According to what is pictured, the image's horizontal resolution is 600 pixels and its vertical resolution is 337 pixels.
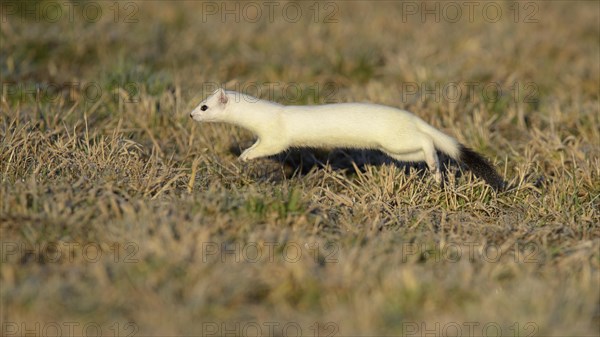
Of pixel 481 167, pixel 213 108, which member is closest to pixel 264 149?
pixel 213 108

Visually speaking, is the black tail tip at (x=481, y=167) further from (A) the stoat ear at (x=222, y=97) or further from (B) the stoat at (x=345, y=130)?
(A) the stoat ear at (x=222, y=97)

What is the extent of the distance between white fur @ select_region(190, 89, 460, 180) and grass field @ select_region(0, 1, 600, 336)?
219 millimetres

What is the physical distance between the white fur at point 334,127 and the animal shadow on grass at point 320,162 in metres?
0.52

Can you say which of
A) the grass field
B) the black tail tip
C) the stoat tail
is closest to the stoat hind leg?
the grass field

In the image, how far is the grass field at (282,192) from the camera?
10.5 ft

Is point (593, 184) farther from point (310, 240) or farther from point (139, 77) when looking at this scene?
point (139, 77)

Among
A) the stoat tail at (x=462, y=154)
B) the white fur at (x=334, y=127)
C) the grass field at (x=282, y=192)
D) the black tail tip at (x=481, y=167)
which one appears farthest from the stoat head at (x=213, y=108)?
the black tail tip at (x=481, y=167)

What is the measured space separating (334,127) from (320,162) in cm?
82

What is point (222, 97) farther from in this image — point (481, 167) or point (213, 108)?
point (481, 167)

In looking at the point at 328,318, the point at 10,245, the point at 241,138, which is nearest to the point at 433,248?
the point at 328,318

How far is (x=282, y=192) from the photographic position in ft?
13.8

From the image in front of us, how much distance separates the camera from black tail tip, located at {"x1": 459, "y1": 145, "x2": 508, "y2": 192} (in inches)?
186

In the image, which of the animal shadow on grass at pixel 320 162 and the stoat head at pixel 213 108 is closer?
the stoat head at pixel 213 108

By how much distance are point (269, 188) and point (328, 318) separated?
1.42 meters
